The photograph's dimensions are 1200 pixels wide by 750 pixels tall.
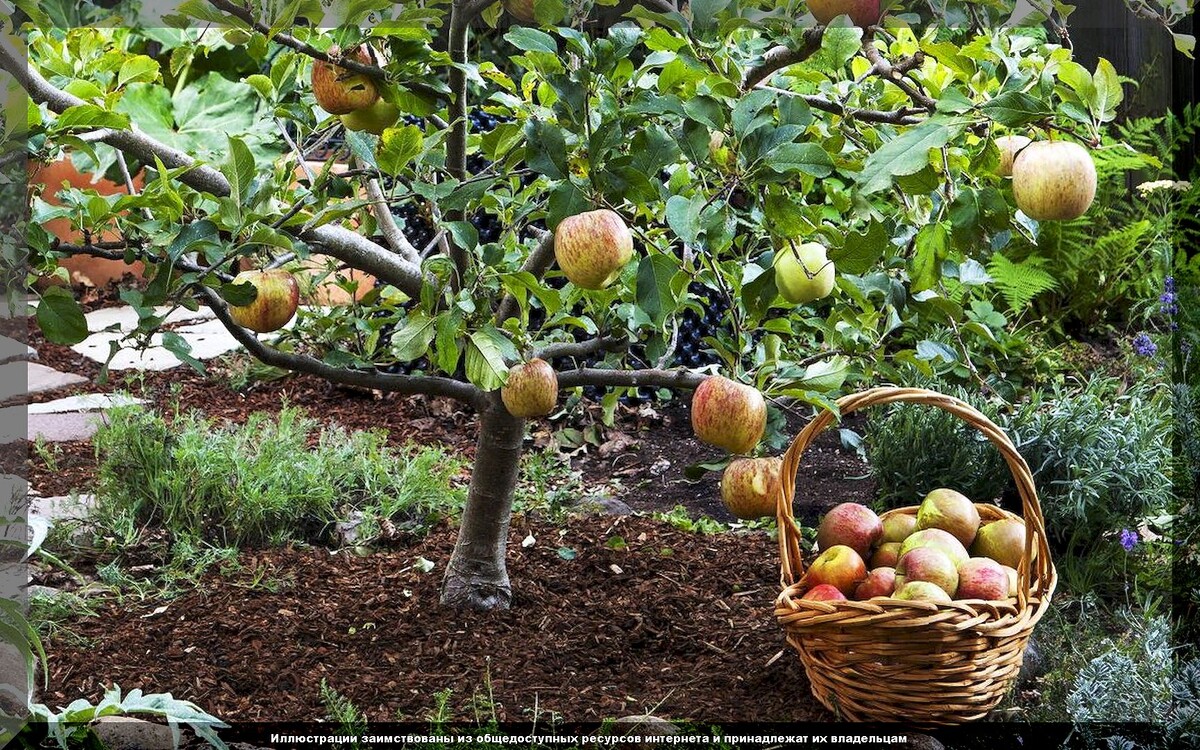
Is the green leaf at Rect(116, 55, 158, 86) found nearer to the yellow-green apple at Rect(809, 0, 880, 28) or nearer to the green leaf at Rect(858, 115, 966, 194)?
the yellow-green apple at Rect(809, 0, 880, 28)

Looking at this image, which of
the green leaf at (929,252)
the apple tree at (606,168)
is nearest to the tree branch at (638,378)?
the apple tree at (606,168)

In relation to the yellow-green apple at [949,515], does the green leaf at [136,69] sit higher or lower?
higher

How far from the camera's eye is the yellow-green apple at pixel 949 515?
1938 millimetres

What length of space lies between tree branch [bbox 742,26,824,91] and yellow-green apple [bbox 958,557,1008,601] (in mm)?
820

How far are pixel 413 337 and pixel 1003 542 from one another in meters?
1.08

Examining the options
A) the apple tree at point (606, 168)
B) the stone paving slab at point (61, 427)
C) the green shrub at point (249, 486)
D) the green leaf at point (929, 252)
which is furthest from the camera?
the stone paving slab at point (61, 427)

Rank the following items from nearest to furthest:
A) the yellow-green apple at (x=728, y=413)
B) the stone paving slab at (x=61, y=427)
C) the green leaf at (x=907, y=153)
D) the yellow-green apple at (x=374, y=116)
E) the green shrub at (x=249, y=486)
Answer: the green leaf at (x=907, y=153) < the yellow-green apple at (x=374, y=116) < the yellow-green apple at (x=728, y=413) < the green shrub at (x=249, y=486) < the stone paving slab at (x=61, y=427)

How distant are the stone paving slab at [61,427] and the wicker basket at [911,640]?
2.33 meters

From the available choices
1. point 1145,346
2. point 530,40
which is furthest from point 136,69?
point 1145,346

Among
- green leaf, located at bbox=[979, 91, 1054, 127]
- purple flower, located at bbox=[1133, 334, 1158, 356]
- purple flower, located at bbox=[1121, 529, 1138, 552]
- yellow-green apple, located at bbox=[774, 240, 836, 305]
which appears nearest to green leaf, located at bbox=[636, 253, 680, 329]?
yellow-green apple, located at bbox=[774, 240, 836, 305]

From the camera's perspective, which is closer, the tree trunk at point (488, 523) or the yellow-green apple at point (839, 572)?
the yellow-green apple at point (839, 572)

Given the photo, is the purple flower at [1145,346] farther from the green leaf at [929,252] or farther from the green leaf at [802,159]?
the green leaf at [802,159]

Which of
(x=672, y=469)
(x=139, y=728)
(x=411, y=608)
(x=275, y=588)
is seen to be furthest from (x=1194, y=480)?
(x=139, y=728)

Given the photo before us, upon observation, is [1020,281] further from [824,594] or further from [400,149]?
[400,149]
